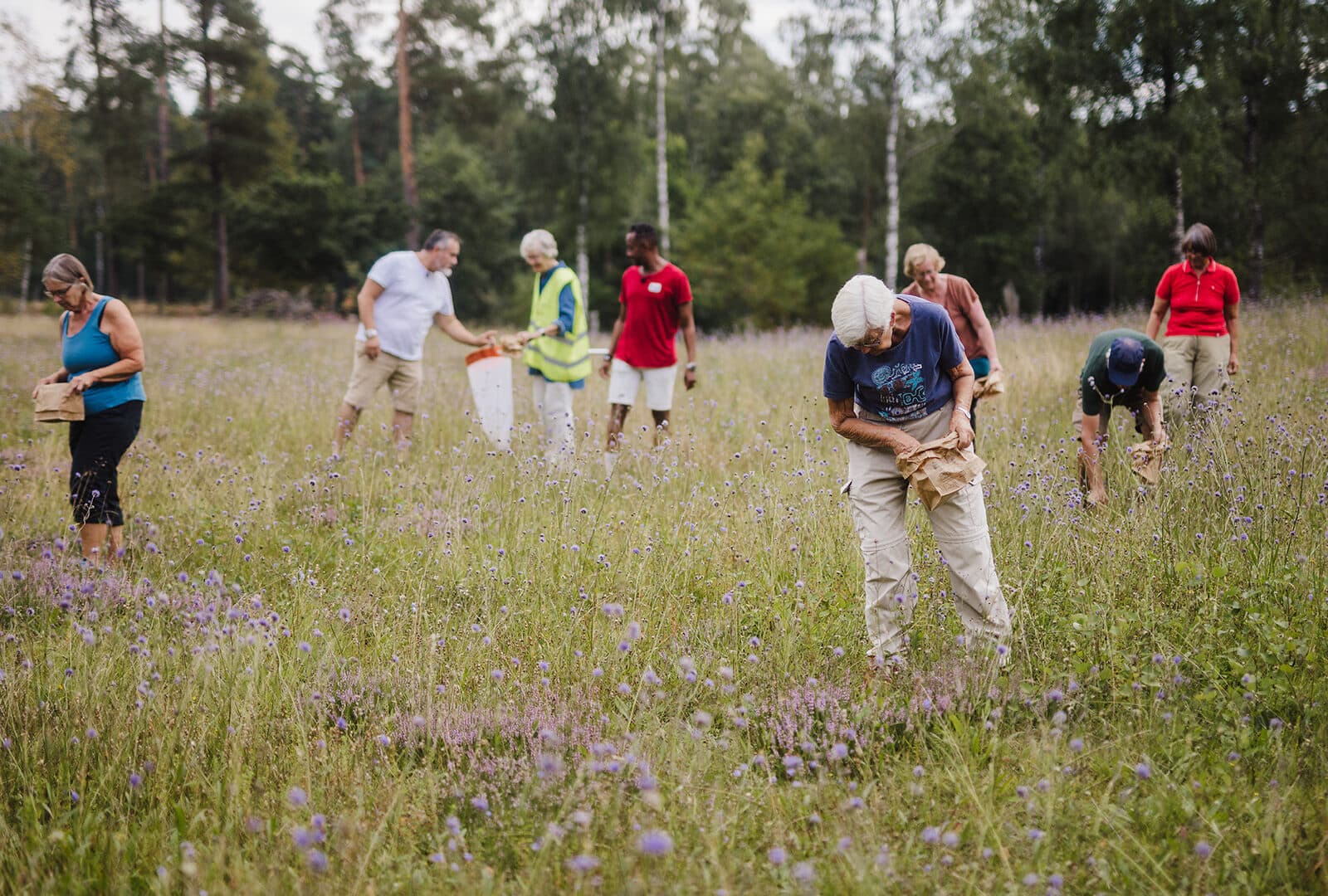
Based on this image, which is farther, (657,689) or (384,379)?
(384,379)

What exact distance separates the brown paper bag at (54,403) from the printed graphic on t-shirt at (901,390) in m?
4.34

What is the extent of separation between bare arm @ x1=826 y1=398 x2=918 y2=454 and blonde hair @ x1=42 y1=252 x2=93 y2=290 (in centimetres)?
412

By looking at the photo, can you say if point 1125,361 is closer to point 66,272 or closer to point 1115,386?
point 1115,386

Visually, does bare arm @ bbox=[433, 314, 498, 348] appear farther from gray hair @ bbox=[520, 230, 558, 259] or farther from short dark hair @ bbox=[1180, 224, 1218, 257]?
short dark hair @ bbox=[1180, 224, 1218, 257]

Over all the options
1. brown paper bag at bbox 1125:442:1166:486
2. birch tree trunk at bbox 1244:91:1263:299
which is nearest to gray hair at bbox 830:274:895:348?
brown paper bag at bbox 1125:442:1166:486

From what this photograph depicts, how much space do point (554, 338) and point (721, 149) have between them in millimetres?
30959

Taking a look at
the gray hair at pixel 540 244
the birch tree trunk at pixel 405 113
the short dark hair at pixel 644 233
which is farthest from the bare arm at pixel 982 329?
the birch tree trunk at pixel 405 113

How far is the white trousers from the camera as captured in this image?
6441 mm

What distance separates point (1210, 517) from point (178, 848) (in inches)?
183

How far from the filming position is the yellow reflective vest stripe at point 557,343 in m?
6.45

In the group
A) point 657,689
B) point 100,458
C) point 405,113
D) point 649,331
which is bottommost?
point 657,689

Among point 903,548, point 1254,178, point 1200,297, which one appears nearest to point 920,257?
point 1200,297

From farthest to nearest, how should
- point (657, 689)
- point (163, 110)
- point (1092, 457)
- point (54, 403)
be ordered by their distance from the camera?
point (163, 110), point (1092, 457), point (54, 403), point (657, 689)

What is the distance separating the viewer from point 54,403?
14.8ft
